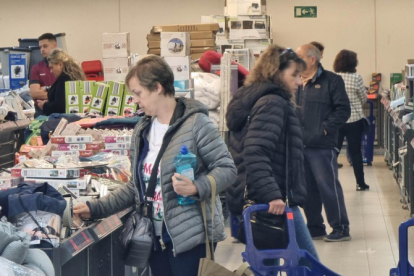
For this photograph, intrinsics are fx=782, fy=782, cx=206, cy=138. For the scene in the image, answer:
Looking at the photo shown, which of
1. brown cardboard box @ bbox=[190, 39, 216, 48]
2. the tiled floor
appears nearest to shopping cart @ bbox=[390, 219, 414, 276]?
the tiled floor

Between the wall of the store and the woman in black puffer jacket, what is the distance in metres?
10.3

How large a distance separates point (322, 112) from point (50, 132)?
7.20ft

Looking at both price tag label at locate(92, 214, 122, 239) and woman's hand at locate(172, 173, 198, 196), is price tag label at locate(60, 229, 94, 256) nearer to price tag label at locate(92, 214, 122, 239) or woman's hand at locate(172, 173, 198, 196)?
price tag label at locate(92, 214, 122, 239)

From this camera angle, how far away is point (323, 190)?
6.43 m

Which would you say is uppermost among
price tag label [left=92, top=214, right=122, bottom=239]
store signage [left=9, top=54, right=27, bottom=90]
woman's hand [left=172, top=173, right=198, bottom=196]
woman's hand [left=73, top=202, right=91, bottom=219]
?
store signage [left=9, top=54, right=27, bottom=90]

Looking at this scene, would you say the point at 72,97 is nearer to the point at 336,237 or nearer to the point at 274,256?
the point at 336,237

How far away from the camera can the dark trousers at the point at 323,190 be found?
636 cm

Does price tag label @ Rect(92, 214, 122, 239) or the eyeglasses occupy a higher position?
the eyeglasses

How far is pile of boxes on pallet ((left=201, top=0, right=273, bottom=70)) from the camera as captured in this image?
11.8 meters

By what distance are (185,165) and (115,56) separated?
546cm

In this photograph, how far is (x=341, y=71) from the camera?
9.14 metres

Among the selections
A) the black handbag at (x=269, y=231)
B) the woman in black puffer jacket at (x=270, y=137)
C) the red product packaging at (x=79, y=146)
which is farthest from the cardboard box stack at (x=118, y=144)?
the black handbag at (x=269, y=231)

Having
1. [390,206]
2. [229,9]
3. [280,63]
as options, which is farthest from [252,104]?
[229,9]

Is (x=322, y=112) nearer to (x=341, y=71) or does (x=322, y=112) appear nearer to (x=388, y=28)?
(x=341, y=71)
